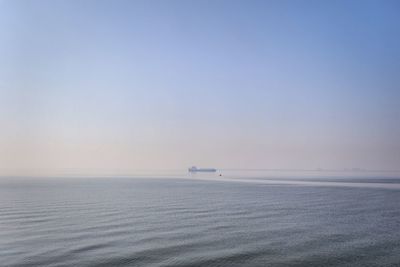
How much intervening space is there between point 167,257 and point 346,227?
15.5m

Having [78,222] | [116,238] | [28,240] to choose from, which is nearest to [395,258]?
[116,238]

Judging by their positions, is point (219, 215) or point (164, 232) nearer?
point (164, 232)

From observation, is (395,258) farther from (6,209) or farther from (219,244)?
(6,209)

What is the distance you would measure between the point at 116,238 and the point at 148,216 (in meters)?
10.9

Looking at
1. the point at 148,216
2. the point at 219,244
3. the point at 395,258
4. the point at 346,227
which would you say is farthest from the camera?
the point at 148,216

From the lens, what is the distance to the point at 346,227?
26469mm

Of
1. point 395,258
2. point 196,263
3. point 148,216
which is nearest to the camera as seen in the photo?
point 196,263

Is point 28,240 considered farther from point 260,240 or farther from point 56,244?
point 260,240

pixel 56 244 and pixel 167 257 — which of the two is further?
pixel 56 244

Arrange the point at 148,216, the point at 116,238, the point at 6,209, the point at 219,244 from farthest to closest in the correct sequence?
1. the point at 6,209
2. the point at 148,216
3. the point at 116,238
4. the point at 219,244

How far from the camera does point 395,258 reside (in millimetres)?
17344

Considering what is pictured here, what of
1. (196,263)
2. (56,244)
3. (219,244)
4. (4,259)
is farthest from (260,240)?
(4,259)

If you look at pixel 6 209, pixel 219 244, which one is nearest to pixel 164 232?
pixel 219 244

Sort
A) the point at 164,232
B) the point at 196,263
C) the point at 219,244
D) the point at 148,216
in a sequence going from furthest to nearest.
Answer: the point at 148,216
the point at 164,232
the point at 219,244
the point at 196,263
